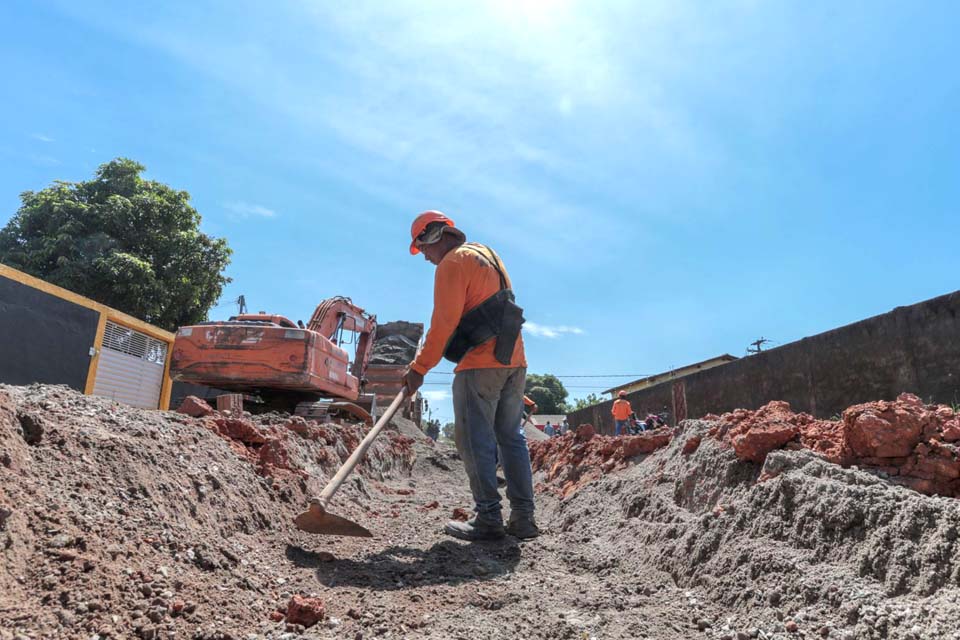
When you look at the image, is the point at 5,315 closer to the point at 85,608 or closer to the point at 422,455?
the point at 422,455

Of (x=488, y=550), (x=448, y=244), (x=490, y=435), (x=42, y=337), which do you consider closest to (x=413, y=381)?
(x=490, y=435)

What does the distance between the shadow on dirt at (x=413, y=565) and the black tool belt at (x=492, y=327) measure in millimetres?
1132

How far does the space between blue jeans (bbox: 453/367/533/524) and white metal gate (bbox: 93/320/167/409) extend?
38.6 ft

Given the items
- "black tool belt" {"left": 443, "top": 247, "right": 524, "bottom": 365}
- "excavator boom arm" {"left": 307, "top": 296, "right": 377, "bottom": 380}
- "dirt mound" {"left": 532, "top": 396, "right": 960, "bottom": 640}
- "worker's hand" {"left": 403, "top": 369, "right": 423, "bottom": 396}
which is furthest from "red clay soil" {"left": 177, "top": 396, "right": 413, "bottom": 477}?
"excavator boom arm" {"left": 307, "top": 296, "right": 377, "bottom": 380}

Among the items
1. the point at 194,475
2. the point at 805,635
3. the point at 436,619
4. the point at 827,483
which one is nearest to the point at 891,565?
the point at 805,635

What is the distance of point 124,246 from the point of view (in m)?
19.0

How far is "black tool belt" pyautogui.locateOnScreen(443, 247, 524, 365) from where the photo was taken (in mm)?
3797

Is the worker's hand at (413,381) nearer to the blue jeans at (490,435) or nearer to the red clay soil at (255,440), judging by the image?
the blue jeans at (490,435)

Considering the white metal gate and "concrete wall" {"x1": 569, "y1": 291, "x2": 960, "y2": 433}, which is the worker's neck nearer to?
"concrete wall" {"x1": 569, "y1": 291, "x2": 960, "y2": 433}

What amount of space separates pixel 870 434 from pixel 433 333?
2275 mm

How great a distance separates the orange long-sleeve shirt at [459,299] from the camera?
12.1 ft

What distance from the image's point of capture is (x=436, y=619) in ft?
7.57

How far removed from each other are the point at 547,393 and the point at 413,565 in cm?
6196

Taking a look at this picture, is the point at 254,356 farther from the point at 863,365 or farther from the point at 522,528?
the point at 863,365
